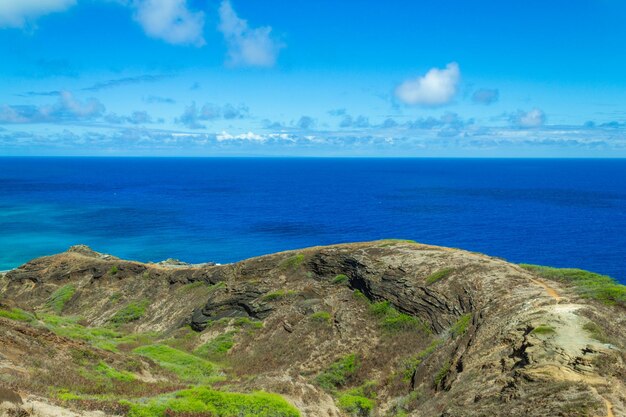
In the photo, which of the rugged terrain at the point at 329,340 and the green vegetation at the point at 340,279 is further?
the green vegetation at the point at 340,279

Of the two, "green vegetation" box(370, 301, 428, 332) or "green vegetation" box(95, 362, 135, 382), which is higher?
"green vegetation" box(370, 301, 428, 332)

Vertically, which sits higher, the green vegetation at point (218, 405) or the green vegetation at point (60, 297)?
the green vegetation at point (218, 405)

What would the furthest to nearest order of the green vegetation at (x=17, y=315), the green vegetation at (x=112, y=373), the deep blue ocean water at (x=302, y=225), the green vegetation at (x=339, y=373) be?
the deep blue ocean water at (x=302, y=225)
the green vegetation at (x=17, y=315)
the green vegetation at (x=339, y=373)
the green vegetation at (x=112, y=373)

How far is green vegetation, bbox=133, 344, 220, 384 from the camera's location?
3250 cm

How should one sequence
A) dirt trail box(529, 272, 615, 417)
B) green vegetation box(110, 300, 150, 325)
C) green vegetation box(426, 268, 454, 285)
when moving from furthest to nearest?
green vegetation box(110, 300, 150, 325)
green vegetation box(426, 268, 454, 285)
dirt trail box(529, 272, 615, 417)

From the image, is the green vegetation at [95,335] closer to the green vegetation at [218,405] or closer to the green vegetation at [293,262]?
the green vegetation at [293,262]

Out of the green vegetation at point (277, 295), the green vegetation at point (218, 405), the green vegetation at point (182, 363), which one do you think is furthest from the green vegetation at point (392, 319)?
the green vegetation at point (218, 405)

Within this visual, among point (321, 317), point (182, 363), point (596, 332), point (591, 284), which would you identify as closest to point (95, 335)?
point (182, 363)

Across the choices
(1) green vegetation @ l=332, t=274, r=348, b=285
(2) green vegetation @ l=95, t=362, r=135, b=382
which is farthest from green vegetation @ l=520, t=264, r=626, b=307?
(2) green vegetation @ l=95, t=362, r=135, b=382

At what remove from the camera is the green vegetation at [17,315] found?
3634 centimetres

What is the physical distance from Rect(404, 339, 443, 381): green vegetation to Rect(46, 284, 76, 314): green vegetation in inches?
1706

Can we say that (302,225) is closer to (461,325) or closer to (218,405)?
(461,325)

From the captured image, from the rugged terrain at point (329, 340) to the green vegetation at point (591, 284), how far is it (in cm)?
13

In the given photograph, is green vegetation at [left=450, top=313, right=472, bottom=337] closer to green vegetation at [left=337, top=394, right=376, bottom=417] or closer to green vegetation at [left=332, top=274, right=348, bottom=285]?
green vegetation at [left=337, top=394, right=376, bottom=417]
